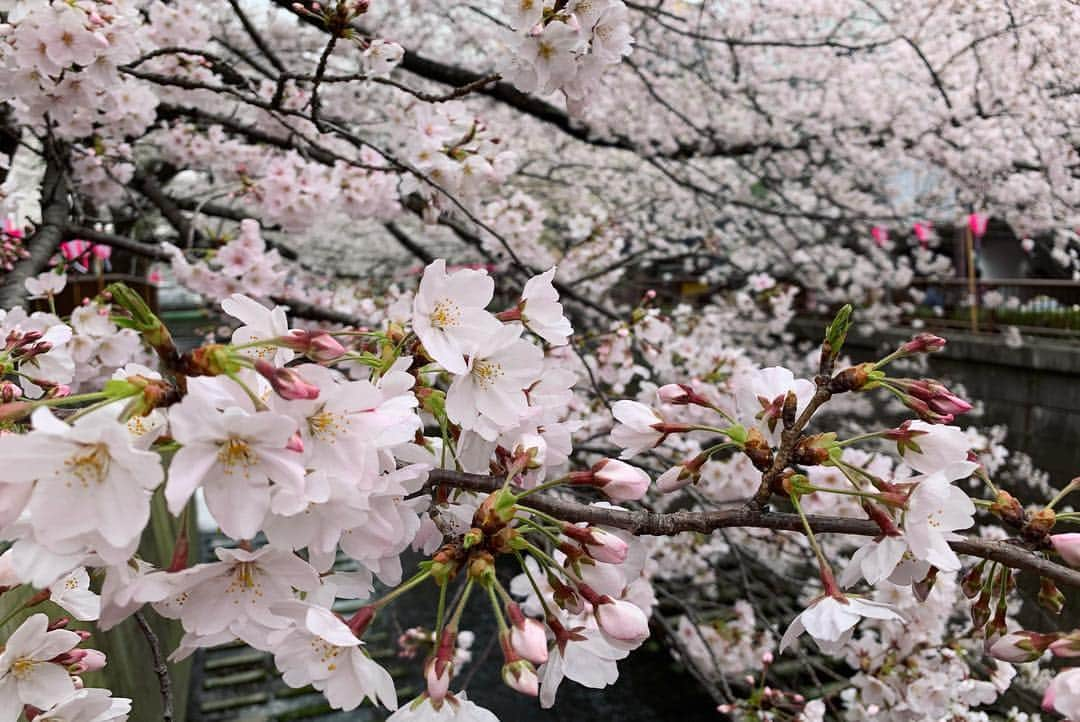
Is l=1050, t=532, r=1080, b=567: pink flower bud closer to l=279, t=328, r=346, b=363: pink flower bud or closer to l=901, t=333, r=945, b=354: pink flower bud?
l=901, t=333, r=945, b=354: pink flower bud

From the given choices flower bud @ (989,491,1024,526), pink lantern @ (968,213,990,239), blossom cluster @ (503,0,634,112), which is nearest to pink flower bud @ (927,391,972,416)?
flower bud @ (989,491,1024,526)

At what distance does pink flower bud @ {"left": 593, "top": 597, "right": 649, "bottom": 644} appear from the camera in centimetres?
97

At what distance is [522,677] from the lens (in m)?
0.89

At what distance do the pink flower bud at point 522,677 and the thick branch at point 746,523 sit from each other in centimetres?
20

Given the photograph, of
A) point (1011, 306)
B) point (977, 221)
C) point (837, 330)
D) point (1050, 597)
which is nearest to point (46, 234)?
point (837, 330)

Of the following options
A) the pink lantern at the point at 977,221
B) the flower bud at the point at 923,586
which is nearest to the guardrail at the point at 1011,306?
the pink lantern at the point at 977,221

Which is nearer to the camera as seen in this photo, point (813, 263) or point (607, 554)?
point (607, 554)

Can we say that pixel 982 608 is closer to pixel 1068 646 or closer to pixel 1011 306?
pixel 1068 646

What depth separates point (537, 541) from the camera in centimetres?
253

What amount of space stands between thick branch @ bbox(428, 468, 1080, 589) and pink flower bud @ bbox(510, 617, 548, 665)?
0.55ft

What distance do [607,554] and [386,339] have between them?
41cm

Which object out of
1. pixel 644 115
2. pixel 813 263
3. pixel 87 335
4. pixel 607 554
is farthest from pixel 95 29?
pixel 813 263

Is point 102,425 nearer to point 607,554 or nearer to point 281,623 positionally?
point 281,623

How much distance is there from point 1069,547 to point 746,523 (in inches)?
15.0
